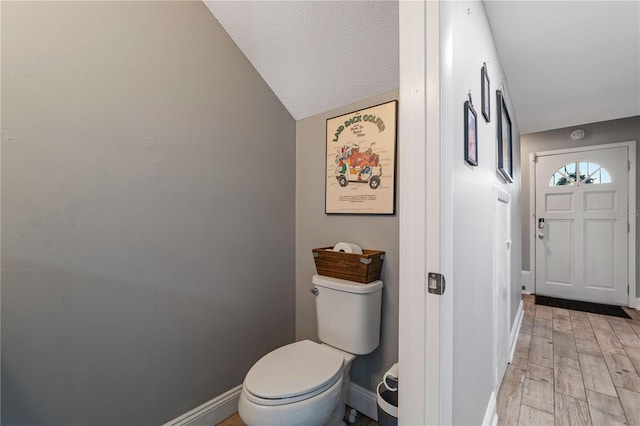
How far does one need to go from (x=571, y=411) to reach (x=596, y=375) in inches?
22.5

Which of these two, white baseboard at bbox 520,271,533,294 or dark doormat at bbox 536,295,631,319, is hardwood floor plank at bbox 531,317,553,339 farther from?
white baseboard at bbox 520,271,533,294

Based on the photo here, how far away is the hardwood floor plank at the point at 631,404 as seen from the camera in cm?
143

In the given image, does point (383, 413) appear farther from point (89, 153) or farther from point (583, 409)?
point (89, 153)

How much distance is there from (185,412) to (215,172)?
1.21m

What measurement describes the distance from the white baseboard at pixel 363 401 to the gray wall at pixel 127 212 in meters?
0.59

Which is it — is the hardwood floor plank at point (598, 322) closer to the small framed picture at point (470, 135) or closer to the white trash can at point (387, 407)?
the white trash can at point (387, 407)

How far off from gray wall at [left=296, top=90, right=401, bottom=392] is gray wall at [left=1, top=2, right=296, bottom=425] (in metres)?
0.28

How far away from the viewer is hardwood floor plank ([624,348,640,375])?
1.92m

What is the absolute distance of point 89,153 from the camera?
3.50 ft

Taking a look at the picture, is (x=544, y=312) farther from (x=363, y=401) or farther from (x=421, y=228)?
(x=421, y=228)

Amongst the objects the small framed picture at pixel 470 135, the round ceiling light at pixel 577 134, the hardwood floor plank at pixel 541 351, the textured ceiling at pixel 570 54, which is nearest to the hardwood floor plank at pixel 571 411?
the hardwood floor plank at pixel 541 351

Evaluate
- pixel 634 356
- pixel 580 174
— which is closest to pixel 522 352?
pixel 634 356

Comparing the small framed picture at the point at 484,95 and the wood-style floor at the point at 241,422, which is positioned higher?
the small framed picture at the point at 484,95

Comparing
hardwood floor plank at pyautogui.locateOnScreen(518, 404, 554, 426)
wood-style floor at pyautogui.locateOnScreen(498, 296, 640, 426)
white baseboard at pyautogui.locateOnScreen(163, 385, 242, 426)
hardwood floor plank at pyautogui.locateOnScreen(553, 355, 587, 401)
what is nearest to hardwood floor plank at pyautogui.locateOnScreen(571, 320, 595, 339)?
wood-style floor at pyautogui.locateOnScreen(498, 296, 640, 426)
